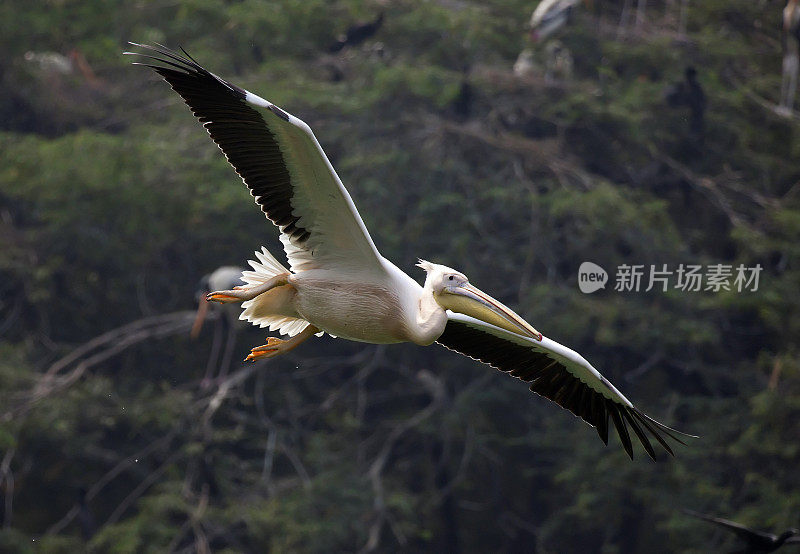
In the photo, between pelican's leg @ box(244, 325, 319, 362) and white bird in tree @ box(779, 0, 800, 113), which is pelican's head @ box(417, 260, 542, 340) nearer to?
pelican's leg @ box(244, 325, 319, 362)

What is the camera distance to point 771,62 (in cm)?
1079

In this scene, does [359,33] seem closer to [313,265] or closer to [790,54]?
[790,54]

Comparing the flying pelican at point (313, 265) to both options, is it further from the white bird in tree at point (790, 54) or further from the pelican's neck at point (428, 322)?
the white bird in tree at point (790, 54)

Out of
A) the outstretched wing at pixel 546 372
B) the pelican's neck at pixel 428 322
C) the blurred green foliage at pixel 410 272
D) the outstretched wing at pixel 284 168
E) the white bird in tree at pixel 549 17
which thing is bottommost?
the blurred green foliage at pixel 410 272

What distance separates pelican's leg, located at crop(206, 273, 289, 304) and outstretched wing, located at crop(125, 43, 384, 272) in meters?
0.12

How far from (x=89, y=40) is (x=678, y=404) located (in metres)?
6.42

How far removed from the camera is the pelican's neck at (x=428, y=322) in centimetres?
406

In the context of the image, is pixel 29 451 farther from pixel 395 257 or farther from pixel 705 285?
pixel 705 285

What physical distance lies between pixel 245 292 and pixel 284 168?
47cm

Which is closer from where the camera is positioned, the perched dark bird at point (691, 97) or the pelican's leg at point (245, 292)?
the pelican's leg at point (245, 292)

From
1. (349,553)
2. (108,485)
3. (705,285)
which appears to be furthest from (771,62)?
(108,485)

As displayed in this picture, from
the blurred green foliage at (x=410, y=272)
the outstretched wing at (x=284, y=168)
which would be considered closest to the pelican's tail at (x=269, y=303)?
the outstretched wing at (x=284, y=168)

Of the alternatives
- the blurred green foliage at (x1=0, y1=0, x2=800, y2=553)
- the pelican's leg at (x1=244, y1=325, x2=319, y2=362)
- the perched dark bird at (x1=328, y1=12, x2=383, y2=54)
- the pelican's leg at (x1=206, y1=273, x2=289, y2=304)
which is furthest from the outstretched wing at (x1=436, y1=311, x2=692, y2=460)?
the perched dark bird at (x1=328, y1=12, x2=383, y2=54)

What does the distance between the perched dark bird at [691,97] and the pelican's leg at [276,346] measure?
5.95 metres
